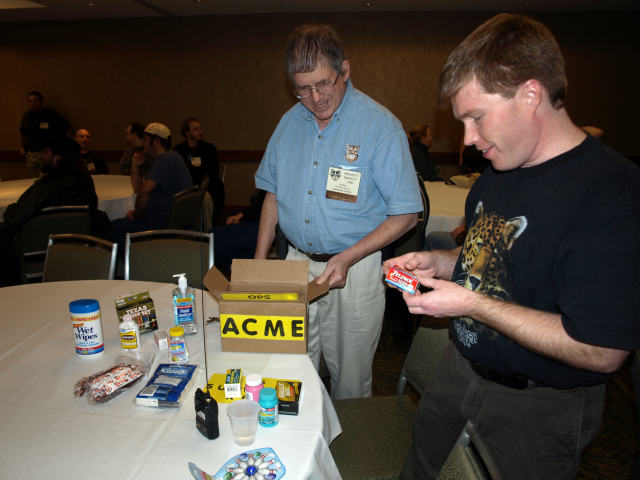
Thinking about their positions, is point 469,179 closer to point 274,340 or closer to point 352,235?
point 352,235

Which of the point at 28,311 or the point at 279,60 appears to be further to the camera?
the point at 279,60

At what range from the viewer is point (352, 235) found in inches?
68.9

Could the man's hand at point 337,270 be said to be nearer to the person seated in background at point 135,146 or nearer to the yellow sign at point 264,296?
the yellow sign at point 264,296

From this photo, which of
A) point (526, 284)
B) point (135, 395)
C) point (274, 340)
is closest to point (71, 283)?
point (135, 395)

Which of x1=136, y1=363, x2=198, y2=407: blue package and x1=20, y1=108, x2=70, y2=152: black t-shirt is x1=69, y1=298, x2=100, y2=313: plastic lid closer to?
x1=136, y1=363, x2=198, y2=407: blue package

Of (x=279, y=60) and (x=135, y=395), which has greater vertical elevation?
(x=279, y=60)

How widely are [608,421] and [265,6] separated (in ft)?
21.8

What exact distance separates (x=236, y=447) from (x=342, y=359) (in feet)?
2.97

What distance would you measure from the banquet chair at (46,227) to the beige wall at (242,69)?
475cm

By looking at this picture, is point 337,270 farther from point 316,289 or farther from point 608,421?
point 608,421

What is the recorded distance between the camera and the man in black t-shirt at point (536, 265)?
85 centimetres

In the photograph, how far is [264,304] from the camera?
1.31 metres

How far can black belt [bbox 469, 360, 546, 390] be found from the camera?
107 cm

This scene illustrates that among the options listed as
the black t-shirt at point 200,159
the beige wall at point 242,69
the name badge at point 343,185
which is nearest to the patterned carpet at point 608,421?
the name badge at point 343,185
